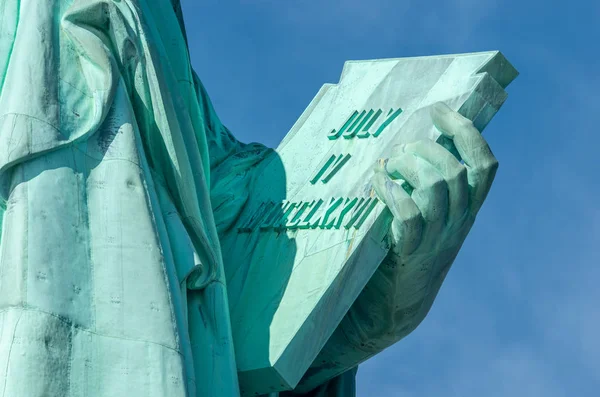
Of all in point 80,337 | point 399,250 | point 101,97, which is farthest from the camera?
point 399,250

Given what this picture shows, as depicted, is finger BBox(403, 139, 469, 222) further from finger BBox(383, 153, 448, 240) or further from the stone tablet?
the stone tablet

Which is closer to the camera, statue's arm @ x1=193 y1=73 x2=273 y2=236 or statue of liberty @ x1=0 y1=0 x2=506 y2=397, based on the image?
statue of liberty @ x1=0 y1=0 x2=506 y2=397

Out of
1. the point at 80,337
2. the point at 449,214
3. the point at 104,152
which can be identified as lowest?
the point at 80,337

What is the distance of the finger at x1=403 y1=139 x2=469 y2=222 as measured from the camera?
12891 mm

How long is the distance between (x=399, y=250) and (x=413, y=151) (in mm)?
541

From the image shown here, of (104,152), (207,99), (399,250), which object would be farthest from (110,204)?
(207,99)

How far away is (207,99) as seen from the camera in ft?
47.8

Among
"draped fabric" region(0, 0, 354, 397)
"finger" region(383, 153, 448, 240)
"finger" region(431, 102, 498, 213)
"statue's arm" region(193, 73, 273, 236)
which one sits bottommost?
"draped fabric" region(0, 0, 354, 397)

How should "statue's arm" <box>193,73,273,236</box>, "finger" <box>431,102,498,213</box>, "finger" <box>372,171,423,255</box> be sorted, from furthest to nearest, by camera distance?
"statue's arm" <box>193,73,273,236</box>
"finger" <box>431,102,498,213</box>
"finger" <box>372,171,423,255</box>

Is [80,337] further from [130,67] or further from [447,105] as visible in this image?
[447,105]

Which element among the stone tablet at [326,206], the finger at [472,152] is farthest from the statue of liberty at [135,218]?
the stone tablet at [326,206]

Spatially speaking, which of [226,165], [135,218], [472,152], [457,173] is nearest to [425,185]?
[457,173]

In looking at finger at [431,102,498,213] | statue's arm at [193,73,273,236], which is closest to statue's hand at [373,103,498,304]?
finger at [431,102,498,213]

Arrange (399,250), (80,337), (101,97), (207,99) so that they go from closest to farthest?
(80,337) → (101,97) → (399,250) → (207,99)
